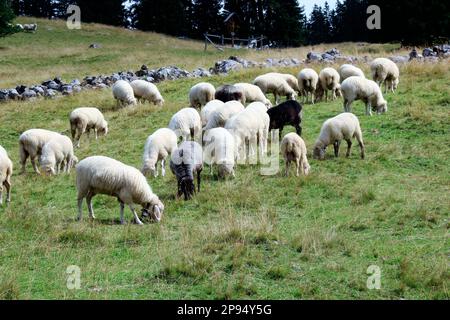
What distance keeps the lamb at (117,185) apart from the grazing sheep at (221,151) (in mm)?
2800

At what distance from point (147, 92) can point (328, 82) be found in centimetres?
720

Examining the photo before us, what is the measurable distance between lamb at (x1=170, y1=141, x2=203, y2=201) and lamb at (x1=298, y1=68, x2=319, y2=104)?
9.28m

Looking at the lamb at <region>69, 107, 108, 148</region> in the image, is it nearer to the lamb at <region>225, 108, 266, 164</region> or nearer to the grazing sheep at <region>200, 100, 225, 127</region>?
the grazing sheep at <region>200, 100, 225, 127</region>

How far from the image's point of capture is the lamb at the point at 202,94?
68.1 ft

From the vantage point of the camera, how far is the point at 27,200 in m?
12.9

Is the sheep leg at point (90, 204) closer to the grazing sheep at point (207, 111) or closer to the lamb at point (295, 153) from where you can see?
the lamb at point (295, 153)

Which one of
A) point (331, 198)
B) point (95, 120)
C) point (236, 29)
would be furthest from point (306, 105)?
point (236, 29)

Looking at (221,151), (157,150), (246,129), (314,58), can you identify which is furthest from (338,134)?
(314,58)

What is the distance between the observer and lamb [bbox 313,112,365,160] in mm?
14703

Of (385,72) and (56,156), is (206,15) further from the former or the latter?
(56,156)

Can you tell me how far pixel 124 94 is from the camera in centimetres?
2312

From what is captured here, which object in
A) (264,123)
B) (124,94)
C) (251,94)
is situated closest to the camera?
(264,123)

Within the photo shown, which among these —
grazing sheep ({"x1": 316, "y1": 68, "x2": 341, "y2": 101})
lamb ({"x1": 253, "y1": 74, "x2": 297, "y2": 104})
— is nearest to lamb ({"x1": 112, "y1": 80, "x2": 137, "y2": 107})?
lamb ({"x1": 253, "y1": 74, "x2": 297, "y2": 104})

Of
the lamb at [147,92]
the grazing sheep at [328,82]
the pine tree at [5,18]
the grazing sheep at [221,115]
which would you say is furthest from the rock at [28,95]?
the pine tree at [5,18]
